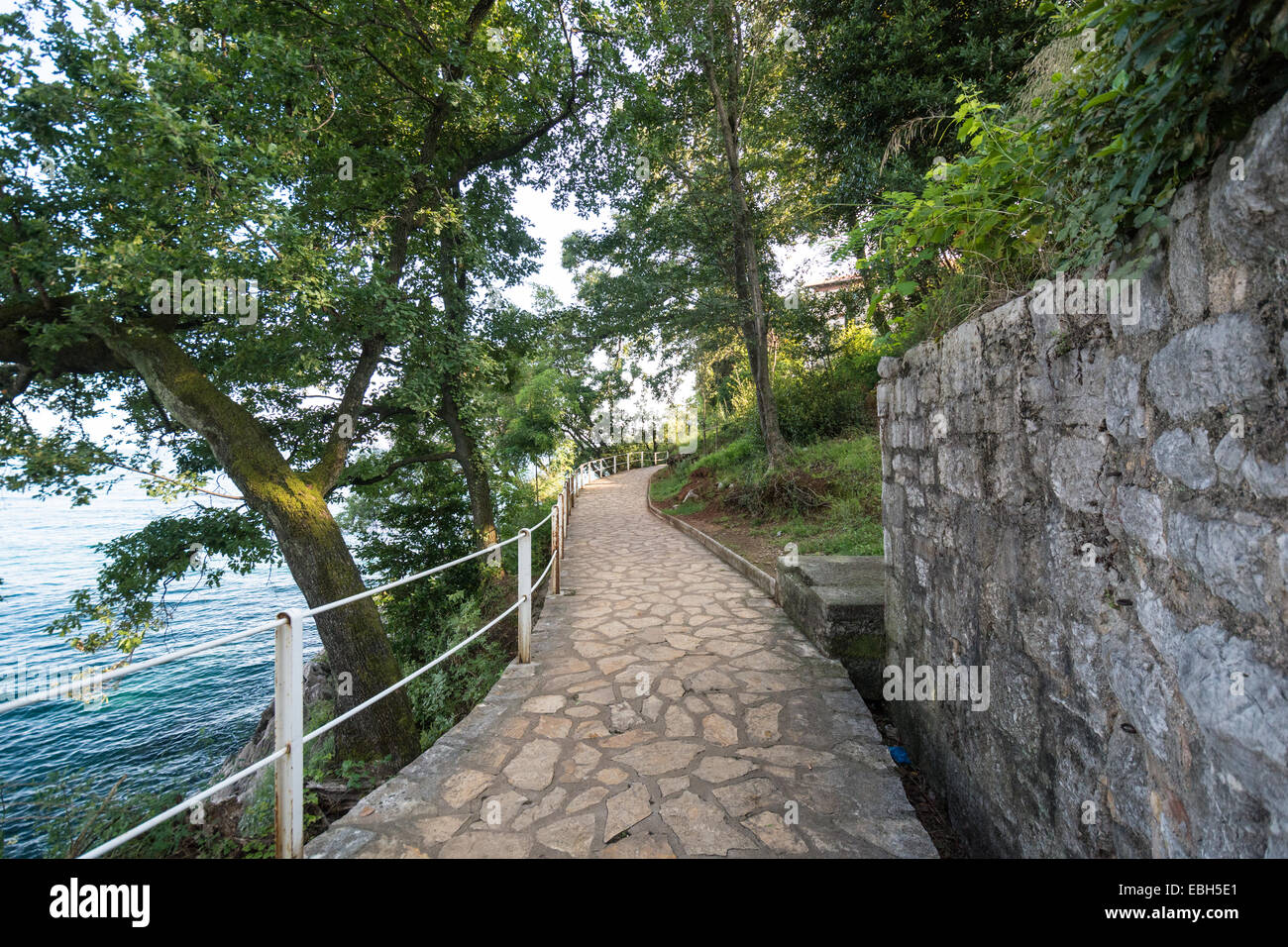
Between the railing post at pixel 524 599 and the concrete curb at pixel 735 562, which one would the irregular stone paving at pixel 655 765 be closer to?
the railing post at pixel 524 599

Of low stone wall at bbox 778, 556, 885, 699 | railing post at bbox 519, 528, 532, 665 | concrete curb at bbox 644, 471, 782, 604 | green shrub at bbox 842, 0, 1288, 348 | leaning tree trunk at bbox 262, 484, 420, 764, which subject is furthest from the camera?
leaning tree trunk at bbox 262, 484, 420, 764

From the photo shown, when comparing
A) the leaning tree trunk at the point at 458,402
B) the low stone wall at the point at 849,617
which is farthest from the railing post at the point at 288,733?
the leaning tree trunk at the point at 458,402

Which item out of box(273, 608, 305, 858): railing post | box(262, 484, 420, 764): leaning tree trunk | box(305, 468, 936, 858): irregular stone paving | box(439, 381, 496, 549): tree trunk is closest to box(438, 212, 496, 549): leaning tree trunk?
box(439, 381, 496, 549): tree trunk

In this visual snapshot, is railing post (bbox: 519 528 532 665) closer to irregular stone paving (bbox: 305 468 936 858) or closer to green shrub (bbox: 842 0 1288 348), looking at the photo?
irregular stone paving (bbox: 305 468 936 858)

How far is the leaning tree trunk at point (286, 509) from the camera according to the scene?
582cm

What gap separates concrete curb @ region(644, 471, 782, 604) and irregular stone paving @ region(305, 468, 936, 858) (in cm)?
80

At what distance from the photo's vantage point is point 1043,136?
1.81 m

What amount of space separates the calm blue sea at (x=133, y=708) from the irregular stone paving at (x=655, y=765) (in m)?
3.91

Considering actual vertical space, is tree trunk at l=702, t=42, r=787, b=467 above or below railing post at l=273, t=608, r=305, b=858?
above

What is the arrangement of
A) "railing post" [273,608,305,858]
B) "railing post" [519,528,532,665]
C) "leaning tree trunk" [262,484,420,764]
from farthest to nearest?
1. "leaning tree trunk" [262,484,420,764]
2. "railing post" [519,528,532,665]
3. "railing post" [273,608,305,858]

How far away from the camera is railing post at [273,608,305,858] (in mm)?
1914

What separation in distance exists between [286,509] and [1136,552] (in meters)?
7.16

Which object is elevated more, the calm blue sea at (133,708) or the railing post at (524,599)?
the railing post at (524,599)

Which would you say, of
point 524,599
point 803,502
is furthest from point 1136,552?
point 803,502
